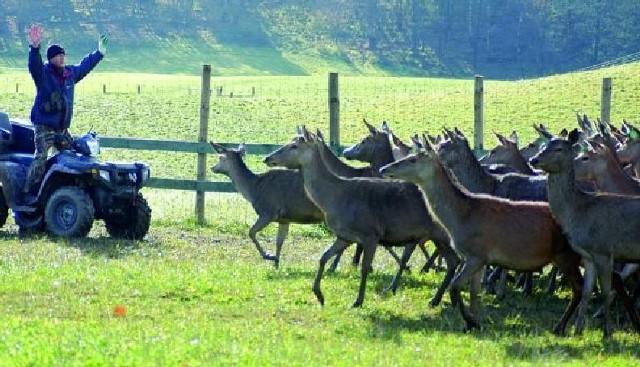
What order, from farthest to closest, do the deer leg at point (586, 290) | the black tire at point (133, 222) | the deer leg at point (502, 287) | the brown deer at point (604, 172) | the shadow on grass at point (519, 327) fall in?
the black tire at point (133, 222)
the deer leg at point (502, 287)
the brown deer at point (604, 172)
the deer leg at point (586, 290)
the shadow on grass at point (519, 327)

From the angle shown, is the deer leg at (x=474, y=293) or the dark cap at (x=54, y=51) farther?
the dark cap at (x=54, y=51)

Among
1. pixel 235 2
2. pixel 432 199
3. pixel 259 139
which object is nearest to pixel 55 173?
pixel 432 199

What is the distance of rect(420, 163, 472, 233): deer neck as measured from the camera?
13.3 metres

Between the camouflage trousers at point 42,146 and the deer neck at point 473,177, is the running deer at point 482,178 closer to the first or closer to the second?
the deer neck at point 473,177

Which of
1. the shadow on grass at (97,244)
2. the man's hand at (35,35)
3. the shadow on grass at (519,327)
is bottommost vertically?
the shadow on grass at (519,327)

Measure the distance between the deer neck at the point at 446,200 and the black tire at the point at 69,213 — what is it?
7.85 m

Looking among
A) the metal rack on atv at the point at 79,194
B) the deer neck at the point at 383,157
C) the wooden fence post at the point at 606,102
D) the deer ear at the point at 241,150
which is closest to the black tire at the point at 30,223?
the metal rack on atv at the point at 79,194

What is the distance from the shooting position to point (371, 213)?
48.8 ft

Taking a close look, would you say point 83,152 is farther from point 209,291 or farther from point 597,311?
point 597,311

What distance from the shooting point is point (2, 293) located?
14336 millimetres

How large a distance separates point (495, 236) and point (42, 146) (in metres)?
9.42

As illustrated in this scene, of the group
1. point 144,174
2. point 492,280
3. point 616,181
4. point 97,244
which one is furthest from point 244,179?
point 616,181

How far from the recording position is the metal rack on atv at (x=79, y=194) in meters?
Result: 20.1

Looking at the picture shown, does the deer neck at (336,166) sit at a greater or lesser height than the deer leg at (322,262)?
greater
